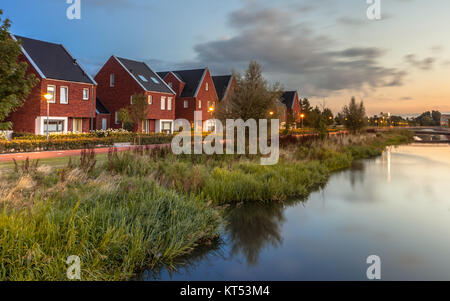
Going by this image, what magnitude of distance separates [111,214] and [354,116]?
131 ft

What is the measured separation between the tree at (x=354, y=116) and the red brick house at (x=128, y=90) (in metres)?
22.8

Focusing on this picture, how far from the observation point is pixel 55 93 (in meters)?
25.1

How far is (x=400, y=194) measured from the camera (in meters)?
12.4

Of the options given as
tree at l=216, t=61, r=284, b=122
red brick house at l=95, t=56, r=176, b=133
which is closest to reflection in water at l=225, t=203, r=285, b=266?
tree at l=216, t=61, r=284, b=122

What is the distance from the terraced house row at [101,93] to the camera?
2462 cm

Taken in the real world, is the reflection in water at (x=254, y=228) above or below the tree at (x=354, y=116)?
below

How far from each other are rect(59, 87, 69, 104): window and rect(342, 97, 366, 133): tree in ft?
107

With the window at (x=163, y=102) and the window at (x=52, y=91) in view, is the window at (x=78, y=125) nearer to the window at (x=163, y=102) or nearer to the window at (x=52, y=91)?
the window at (x=52, y=91)

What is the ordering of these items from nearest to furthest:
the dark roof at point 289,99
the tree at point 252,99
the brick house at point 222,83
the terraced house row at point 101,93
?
the tree at point 252,99
the terraced house row at point 101,93
the brick house at point 222,83
the dark roof at point 289,99

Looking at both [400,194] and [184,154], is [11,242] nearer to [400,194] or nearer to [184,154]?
[184,154]

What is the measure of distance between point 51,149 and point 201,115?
24413mm

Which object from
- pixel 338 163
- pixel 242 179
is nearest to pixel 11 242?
pixel 242 179

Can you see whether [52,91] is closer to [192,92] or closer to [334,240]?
[192,92]

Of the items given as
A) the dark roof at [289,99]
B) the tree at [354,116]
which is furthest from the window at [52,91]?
the dark roof at [289,99]
